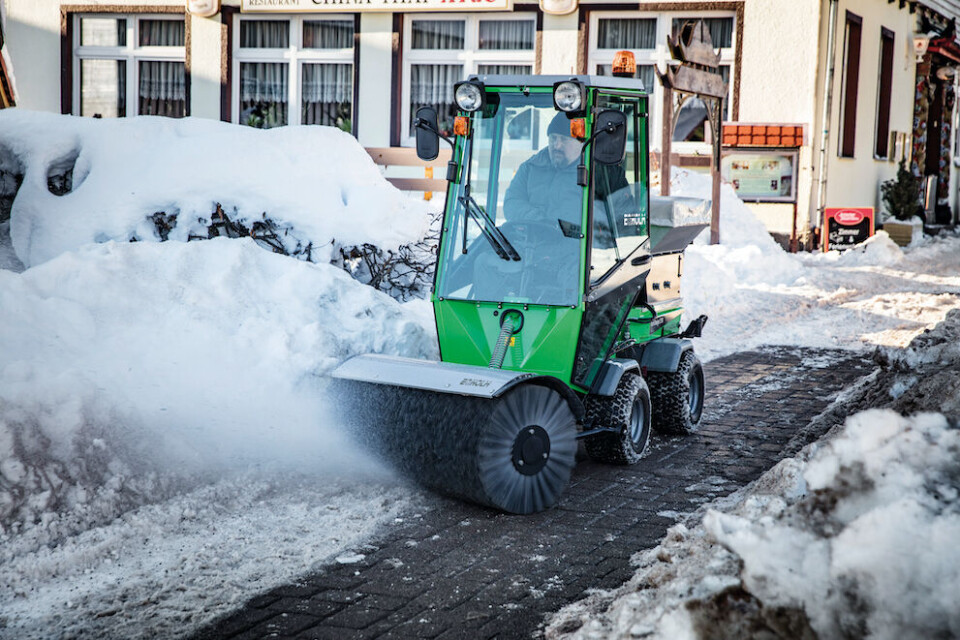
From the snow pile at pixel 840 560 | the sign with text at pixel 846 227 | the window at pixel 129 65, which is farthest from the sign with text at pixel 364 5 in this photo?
the snow pile at pixel 840 560

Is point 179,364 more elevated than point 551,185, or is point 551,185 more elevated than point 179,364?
point 551,185

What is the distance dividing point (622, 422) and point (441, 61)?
14.5 meters

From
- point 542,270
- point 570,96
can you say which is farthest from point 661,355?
point 570,96

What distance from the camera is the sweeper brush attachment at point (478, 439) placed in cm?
515

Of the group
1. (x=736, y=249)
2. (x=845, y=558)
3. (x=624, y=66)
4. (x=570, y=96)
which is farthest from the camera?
(x=736, y=249)

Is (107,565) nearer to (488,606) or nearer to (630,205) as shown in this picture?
(488,606)

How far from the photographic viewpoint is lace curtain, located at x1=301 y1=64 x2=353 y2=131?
2000cm

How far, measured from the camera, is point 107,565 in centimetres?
445

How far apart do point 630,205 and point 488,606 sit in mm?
2998

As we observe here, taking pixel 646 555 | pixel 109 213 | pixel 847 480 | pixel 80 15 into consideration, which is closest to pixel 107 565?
pixel 646 555

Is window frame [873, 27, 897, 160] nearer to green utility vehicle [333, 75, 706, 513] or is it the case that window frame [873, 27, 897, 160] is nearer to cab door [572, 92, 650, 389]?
cab door [572, 92, 650, 389]

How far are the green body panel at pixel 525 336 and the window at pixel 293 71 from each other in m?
14.4

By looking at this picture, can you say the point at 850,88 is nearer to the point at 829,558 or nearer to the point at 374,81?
the point at 374,81

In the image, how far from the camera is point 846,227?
18422 millimetres
